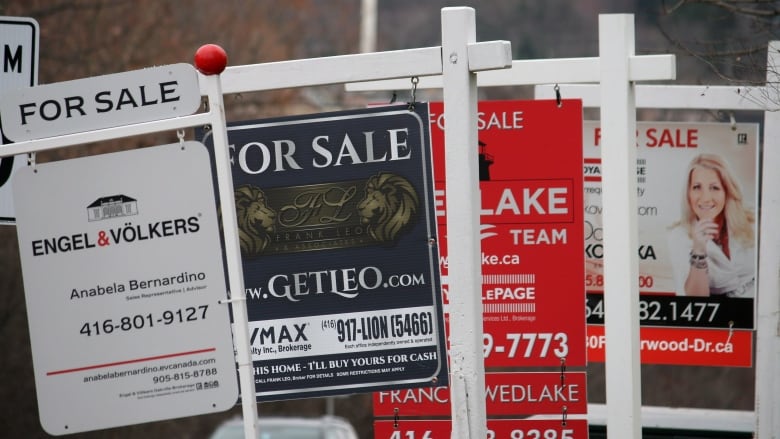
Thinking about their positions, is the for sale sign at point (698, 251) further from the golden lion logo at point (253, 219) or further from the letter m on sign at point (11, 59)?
the letter m on sign at point (11, 59)

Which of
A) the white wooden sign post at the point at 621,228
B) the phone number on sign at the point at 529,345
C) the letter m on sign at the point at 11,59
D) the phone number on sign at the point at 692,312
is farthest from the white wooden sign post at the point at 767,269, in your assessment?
the letter m on sign at the point at 11,59

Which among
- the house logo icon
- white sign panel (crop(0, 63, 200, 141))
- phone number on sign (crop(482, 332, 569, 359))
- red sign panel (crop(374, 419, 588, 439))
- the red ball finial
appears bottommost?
red sign panel (crop(374, 419, 588, 439))

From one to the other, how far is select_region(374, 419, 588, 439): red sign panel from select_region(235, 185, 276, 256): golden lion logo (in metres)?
1.33

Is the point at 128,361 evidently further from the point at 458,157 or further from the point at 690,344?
the point at 690,344

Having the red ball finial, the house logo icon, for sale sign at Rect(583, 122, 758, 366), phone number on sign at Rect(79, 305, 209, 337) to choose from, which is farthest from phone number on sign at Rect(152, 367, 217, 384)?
for sale sign at Rect(583, 122, 758, 366)

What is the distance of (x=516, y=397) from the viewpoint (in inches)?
252

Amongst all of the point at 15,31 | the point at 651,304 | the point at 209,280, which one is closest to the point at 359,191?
the point at 209,280

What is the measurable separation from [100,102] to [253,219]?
906mm

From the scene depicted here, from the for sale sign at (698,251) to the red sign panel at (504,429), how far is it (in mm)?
1311

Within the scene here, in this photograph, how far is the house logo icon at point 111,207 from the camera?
4746mm

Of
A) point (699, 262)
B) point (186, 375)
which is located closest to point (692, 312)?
point (699, 262)

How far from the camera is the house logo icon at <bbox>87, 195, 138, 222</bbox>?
15.6ft

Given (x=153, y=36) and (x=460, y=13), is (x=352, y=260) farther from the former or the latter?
(x=153, y=36)

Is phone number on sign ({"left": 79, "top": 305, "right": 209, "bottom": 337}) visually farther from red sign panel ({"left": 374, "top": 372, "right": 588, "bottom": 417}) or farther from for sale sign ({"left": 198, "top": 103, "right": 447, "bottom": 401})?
red sign panel ({"left": 374, "top": 372, "right": 588, "bottom": 417})
